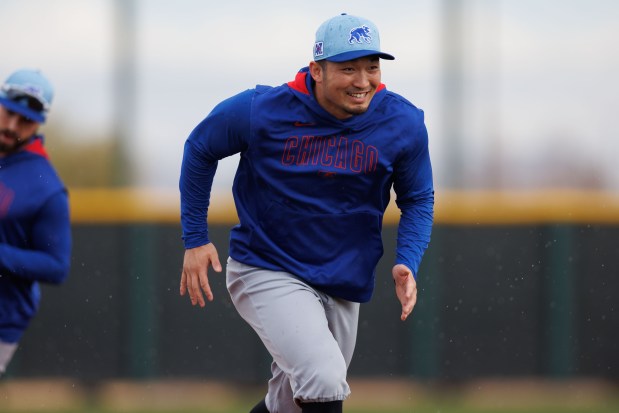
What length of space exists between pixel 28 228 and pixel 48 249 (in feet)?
0.72

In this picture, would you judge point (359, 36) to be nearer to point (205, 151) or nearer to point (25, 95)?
point (205, 151)

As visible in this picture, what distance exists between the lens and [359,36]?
5.21 metres

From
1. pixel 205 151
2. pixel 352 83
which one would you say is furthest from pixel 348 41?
pixel 205 151

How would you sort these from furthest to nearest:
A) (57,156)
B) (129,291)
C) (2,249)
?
(57,156)
(129,291)
(2,249)

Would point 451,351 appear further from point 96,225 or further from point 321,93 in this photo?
point 321,93

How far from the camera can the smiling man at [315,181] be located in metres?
5.27

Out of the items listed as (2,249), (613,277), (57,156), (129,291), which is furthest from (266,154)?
(57,156)

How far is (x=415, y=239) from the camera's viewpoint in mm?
5523

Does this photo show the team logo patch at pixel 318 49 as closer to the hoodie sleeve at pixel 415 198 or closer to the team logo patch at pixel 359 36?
the team logo patch at pixel 359 36

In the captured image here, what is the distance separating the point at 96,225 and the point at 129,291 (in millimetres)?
706

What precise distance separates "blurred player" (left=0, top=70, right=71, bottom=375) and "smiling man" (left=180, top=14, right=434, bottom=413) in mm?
941

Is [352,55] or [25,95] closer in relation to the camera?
[352,55]

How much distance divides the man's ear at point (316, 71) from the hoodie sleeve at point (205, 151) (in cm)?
28

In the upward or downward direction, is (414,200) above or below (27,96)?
below
